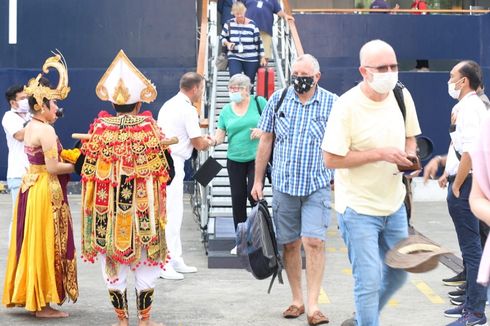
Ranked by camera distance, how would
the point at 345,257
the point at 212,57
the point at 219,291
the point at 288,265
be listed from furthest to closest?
the point at 212,57 < the point at 345,257 < the point at 219,291 < the point at 288,265

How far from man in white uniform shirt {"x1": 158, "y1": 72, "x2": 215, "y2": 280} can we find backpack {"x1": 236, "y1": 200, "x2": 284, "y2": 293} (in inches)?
70.4

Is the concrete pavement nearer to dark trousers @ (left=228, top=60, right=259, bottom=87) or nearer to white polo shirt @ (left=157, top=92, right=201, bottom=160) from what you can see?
white polo shirt @ (left=157, top=92, right=201, bottom=160)

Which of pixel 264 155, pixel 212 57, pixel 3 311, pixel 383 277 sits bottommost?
pixel 3 311

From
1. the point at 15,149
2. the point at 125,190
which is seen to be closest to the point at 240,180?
the point at 15,149

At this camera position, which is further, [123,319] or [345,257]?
[345,257]

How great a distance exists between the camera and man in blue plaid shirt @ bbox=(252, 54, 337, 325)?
26.5 ft

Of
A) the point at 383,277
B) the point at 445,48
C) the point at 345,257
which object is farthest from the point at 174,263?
the point at 445,48

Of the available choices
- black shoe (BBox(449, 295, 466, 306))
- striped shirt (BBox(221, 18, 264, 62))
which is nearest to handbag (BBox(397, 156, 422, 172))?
black shoe (BBox(449, 295, 466, 306))

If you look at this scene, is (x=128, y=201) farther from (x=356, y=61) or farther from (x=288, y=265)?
(x=356, y=61)

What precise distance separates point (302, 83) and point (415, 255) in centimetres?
220

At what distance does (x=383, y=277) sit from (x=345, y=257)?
435 centimetres

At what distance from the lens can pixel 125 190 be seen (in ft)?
24.5

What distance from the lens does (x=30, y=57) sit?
17.9 metres

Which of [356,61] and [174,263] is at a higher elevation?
[356,61]
